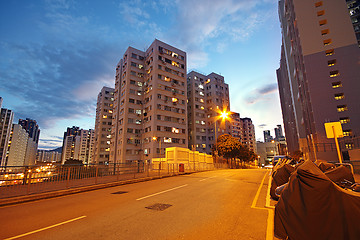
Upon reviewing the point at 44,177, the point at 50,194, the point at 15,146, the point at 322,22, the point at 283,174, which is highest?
the point at 322,22

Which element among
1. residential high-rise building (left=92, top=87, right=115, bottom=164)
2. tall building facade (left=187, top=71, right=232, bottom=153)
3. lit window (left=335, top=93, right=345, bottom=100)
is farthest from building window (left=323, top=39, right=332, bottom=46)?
residential high-rise building (left=92, top=87, right=115, bottom=164)

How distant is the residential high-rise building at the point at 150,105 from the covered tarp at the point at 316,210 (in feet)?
145

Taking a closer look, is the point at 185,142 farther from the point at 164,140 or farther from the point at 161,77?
the point at 161,77

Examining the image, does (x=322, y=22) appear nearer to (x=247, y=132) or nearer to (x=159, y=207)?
(x=159, y=207)

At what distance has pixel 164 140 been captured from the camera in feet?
159

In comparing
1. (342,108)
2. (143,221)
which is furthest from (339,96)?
(143,221)

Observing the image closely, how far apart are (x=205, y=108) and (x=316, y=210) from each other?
73.8 m

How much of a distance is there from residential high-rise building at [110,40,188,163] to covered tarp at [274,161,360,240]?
145 feet

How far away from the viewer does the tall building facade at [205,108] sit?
69688mm

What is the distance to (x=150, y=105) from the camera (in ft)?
168

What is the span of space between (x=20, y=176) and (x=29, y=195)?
5.84 ft

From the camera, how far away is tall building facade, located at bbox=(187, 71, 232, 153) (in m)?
69.7

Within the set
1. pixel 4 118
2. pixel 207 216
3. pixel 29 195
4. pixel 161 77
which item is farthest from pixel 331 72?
pixel 4 118

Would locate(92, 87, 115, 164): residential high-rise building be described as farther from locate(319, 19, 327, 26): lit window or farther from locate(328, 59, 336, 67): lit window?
locate(319, 19, 327, 26): lit window
